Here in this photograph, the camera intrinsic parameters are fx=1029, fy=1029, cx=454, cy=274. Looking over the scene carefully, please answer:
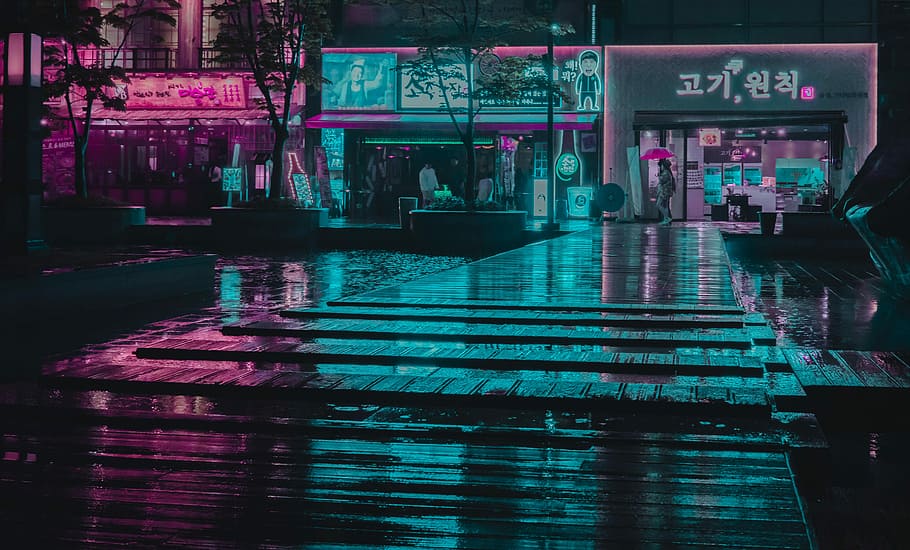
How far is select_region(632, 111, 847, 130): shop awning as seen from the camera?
2688cm

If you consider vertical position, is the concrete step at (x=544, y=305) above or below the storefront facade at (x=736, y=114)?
below

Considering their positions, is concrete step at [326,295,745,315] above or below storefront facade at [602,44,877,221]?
below

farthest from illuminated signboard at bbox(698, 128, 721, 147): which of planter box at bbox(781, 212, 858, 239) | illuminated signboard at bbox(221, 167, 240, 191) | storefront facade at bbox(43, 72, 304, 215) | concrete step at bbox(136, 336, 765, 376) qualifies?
concrete step at bbox(136, 336, 765, 376)

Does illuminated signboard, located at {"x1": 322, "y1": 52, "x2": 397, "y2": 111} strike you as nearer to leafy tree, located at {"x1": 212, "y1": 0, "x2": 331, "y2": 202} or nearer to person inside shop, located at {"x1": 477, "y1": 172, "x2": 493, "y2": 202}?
person inside shop, located at {"x1": 477, "y1": 172, "x2": 493, "y2": 202}

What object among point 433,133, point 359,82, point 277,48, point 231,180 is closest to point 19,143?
point 277,48

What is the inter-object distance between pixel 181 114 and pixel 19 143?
20.8 meters

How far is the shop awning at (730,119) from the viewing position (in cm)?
2688

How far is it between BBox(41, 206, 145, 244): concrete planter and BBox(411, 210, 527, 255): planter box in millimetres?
6407

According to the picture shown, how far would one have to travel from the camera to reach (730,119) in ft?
95.6

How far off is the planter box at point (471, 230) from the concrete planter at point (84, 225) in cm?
641

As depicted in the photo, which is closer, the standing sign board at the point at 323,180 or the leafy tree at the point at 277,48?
the leafy tree at the point at 277,48

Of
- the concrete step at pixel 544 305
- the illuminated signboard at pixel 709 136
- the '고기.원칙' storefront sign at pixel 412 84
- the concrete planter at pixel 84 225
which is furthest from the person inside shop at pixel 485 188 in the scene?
the concrete step at pixel 544 305

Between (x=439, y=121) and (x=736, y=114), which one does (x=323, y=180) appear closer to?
(x=439, y=121)

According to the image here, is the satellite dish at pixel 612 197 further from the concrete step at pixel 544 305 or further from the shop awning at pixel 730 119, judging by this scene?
the concrete step at pixel 544 305
